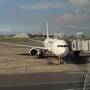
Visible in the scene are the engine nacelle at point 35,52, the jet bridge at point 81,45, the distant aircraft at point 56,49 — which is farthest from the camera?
the jet bridge at point 81,45

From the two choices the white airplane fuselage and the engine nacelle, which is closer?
the white airplane fuselage

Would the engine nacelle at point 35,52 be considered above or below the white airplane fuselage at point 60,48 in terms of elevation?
below

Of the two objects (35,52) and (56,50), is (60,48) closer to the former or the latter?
(56,50)

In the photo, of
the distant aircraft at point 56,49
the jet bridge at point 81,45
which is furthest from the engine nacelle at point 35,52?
the jet bridge at point 81,45

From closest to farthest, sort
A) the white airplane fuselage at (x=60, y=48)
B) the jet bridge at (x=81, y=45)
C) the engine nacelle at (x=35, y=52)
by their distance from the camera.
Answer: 1. the white airplane fuselage at (x=60, y=48)
2. the engine nacelle at (x=35, y=52)
3. the jet bridge at (x=81, y=45)

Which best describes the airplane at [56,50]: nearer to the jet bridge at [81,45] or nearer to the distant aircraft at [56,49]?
the distant aircraft at [56,49]

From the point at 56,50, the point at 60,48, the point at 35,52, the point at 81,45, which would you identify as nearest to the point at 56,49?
the point at 56,50

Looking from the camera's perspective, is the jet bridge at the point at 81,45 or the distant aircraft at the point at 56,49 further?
the jet bridge at the point at 81,45

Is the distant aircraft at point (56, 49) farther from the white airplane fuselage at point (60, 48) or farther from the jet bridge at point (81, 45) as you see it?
the jet bridge at point (81, 45)

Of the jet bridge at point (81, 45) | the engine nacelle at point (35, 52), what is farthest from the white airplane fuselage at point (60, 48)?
the jet bridge at point (81, 45)

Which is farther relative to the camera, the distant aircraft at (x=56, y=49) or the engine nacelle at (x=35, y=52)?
the engine nacelle at (x=35, y=52)

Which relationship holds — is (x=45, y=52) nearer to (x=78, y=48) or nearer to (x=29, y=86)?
(x=78, y=48)

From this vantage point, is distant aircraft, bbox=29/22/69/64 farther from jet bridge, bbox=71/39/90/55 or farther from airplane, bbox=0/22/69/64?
jet bridge, bbox=71/39/90/55

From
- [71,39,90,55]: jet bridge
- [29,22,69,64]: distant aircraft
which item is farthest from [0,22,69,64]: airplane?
[71,39,90,55]: jet bridge
